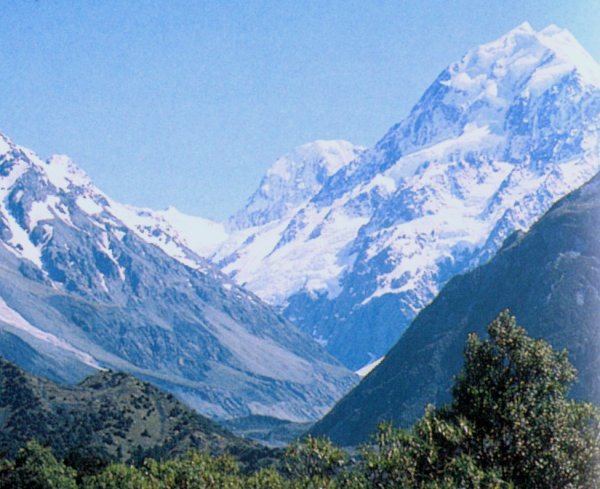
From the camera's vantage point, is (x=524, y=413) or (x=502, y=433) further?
(x=502, y=433)

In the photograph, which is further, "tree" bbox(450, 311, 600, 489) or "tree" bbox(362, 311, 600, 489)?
"tree" bbox(450, 311, 600, 489)

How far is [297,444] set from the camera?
118625 mm

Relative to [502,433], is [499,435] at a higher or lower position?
lower

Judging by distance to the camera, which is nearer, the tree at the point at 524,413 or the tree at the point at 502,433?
the tree at the point at 502,433

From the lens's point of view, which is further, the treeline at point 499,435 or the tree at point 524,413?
the tree at point 524,413

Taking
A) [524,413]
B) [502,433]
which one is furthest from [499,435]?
[524,413]

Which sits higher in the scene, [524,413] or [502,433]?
[524,413]

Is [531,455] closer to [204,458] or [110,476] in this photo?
[204,458]

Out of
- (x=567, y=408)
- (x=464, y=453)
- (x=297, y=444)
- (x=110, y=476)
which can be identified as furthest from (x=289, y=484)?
(x=110, y=476)

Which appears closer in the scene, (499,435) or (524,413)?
(524,413)

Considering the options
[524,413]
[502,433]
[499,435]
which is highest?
[524,413]

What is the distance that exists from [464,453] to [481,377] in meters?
9.38

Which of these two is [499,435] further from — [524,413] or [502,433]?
[524,413]

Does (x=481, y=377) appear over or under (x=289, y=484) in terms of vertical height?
over
